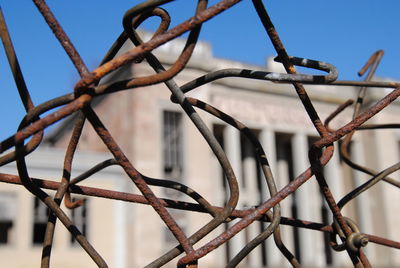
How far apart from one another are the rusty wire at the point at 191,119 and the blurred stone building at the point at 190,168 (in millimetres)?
12703

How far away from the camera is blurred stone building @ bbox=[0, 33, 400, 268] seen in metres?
14.5

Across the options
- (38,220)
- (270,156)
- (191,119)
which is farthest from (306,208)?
(191,119)

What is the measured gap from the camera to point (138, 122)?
16.0 m

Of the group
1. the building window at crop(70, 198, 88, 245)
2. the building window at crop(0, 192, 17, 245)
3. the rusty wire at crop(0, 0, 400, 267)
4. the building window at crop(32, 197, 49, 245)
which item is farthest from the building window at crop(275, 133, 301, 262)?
the rusty wire at crop(0, 0, 400, 267)

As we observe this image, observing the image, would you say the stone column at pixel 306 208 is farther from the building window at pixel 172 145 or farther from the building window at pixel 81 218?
the building window at pixel 81 218

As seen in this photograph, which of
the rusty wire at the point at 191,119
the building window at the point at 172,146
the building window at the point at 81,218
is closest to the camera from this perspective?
the rusty wire at the point at 191,119

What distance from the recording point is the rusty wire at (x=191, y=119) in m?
0.74

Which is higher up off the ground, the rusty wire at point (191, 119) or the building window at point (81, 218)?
the rusty wire at point (191, 119)

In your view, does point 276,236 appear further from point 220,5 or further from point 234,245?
point 234,245

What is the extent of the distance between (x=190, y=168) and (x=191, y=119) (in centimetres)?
1547

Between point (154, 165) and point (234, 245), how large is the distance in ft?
12.7

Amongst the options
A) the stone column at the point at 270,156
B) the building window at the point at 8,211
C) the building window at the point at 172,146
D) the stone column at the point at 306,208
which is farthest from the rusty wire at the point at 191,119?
the stone column at the point at 306,208

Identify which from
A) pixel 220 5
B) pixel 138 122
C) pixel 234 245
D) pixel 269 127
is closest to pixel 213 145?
pixel 220 5

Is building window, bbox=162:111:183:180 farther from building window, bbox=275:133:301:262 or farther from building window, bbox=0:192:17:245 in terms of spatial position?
building window, bbox=275:133:301:262
